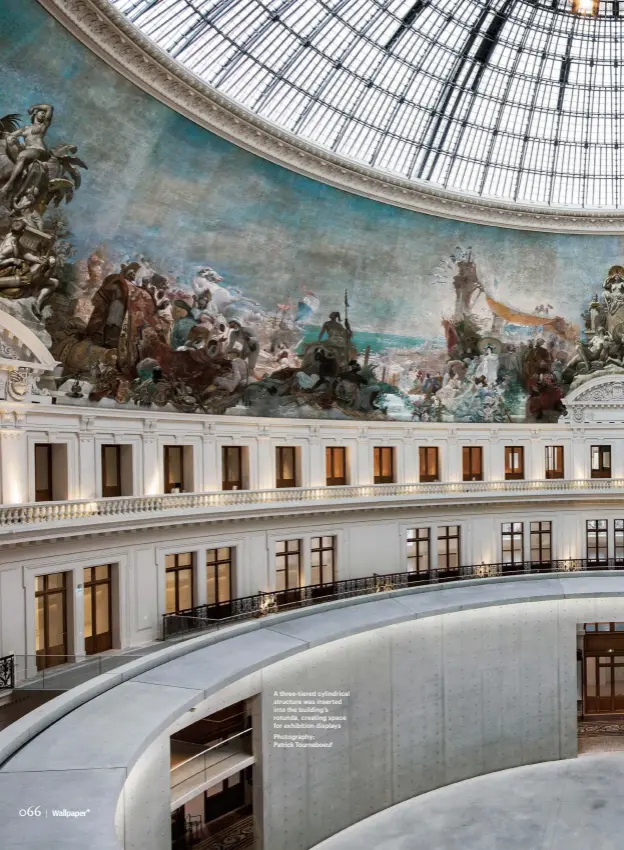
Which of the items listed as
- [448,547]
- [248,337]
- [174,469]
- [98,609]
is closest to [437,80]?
[248,337]

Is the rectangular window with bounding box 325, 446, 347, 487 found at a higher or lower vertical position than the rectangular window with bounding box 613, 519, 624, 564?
higher

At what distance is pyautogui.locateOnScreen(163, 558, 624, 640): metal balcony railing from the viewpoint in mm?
24891

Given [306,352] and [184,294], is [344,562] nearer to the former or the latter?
[306,352]

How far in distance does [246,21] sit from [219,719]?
22763 mm

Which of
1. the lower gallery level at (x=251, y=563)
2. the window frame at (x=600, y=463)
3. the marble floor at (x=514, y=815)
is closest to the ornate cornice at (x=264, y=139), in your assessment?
the window frame at (x=600, y=463)

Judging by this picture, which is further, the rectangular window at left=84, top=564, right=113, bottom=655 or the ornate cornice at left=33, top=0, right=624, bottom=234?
the rectangular window at left=84, top=564, right=113, bottom=655

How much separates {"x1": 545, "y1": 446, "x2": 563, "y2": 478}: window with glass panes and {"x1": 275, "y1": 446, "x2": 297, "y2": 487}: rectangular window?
13941 mm

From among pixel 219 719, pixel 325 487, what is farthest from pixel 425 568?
pixel 219 719

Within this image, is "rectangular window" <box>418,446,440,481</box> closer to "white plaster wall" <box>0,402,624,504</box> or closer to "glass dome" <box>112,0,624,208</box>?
"white plaster wall" <box>0,402,624,504</box>

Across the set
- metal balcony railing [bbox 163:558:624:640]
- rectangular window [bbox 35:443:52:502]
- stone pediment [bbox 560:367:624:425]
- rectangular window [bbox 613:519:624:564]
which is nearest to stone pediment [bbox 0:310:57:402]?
rectangular window [bbox 35:443:52:502]

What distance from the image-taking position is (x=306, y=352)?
101ft

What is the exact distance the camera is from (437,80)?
31938 millimetres

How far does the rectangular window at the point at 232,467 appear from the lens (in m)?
29.2

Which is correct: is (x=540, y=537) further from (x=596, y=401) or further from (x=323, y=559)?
(x=323, y=559)
